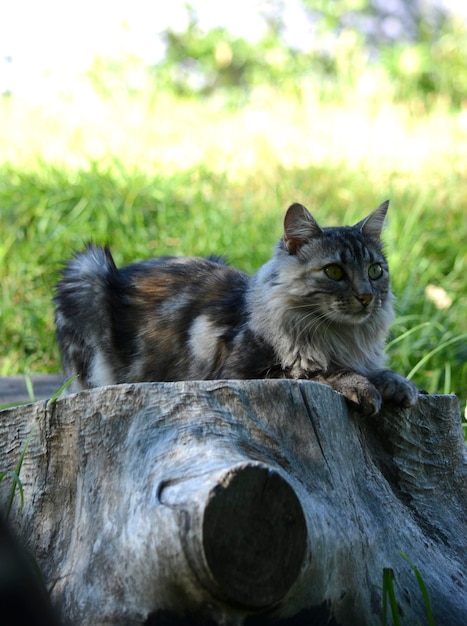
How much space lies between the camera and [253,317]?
9.90 ft

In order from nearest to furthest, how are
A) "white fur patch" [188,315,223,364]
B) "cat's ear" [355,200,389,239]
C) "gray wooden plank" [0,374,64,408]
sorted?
"white fur patch" [188,315,223,364] → "cat's ear" [355,200,389,239] → "gray wooden plank" [0,374,64,408]

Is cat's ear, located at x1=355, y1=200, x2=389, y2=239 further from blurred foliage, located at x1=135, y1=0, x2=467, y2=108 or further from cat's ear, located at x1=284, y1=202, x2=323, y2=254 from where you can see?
blurred foliage, located at x1=135, y1=0, x2=467, y2=108

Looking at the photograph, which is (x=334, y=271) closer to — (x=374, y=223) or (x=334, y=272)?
(x=334, y=272)

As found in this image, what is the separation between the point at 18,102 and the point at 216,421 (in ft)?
24.1

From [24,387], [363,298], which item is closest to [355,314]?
[363,298]

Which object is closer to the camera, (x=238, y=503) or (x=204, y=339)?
(x=238, y=503)

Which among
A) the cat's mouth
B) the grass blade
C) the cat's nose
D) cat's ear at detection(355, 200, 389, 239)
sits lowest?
the grass blade

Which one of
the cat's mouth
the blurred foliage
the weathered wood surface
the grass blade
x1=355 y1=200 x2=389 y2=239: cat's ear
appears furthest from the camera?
the blurred foliage

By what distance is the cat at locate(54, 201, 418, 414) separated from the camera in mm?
2875

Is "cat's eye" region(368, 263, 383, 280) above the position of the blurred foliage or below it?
below

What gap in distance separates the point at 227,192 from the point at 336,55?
452 cm

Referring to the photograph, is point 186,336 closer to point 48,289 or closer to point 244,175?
point 48,289

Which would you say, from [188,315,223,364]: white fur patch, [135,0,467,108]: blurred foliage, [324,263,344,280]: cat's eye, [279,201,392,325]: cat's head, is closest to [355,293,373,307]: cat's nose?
[279,201,392,325]: cat's head

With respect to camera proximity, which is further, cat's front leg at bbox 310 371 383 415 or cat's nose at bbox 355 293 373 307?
cat's nose at bbox 355 293 373 307
